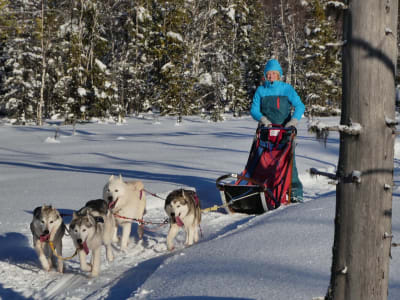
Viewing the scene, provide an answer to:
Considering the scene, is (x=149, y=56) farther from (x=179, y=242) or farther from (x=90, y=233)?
(x=90, y=233)

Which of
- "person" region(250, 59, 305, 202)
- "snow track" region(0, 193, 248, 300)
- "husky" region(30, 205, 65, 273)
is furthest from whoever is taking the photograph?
"person" region(250, 59, 305, 202)

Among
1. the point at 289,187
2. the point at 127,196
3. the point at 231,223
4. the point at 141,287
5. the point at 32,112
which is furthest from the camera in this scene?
the point at 32,112

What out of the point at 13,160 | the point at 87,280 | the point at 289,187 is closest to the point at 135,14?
the point at 13,160

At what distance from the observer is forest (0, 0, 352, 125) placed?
67.8ft

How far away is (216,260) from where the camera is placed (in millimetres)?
2986

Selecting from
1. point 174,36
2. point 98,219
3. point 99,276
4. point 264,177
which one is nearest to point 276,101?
point 264,177

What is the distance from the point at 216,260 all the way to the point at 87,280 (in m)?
1.13

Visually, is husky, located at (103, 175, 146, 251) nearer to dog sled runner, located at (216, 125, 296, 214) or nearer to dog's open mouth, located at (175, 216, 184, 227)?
dog's open mouth, located at (175, 216, 184, 227)

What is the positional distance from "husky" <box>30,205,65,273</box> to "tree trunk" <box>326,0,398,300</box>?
276 centimetres

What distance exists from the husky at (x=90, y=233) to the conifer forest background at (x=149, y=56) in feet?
54.0

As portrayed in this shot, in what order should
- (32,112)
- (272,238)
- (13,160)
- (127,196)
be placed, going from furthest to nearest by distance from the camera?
(32,112) < (13,160) < (127,196) < (272,238)

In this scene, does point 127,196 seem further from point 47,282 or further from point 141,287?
point 141,287

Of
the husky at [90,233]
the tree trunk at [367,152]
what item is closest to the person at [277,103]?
the husky at [90,233]

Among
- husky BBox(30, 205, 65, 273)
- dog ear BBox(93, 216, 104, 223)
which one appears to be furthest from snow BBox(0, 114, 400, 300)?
dog ear BBox(93, 216, 104, 223)
